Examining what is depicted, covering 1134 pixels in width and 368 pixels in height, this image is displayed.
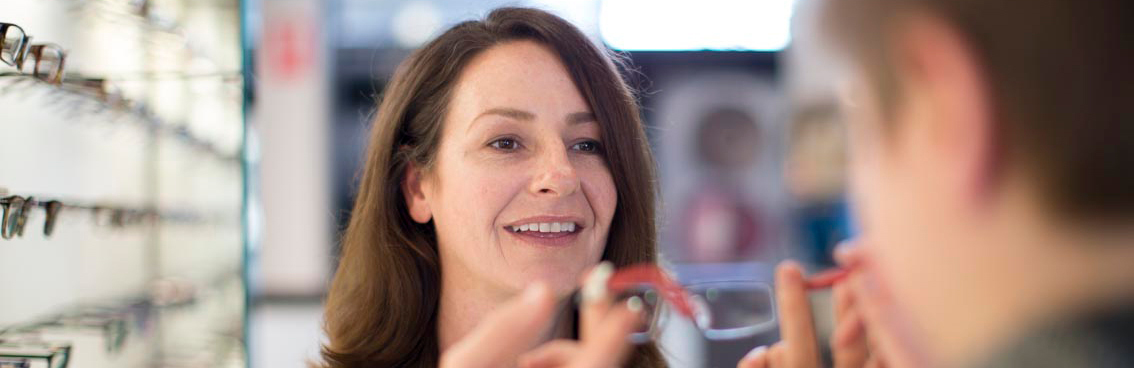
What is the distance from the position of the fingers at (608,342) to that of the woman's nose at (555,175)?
29cm

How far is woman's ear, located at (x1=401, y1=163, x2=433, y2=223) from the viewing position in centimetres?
104

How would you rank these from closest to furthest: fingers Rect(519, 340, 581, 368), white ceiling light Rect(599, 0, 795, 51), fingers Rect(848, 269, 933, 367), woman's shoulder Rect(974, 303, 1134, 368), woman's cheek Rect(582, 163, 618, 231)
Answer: woman's shoulder Rect(974, 303, 1134, 368) < fingers Rect(848, 269, 933, 367) < fingers Rect(519, 340, 581, 368) < woman's cheek Rect(582, 163, 618, 231) < white ceiling light Rect(599, 0, 795, 51)

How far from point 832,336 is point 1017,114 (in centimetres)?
38

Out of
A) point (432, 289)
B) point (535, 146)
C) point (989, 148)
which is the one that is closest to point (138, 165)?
point (432, 289)

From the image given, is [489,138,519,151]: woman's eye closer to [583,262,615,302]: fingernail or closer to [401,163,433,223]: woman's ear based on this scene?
[401,163,433,223]: woman's ear

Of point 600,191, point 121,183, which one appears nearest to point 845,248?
point 600,191

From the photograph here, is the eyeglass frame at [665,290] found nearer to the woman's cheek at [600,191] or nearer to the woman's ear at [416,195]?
the woman's cheek at [600,191]

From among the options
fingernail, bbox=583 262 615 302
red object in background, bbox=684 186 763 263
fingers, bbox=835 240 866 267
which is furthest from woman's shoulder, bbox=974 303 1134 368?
red object in background, bbox=684 186 763 263

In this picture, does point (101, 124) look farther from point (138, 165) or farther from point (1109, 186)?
point (1109, 186)

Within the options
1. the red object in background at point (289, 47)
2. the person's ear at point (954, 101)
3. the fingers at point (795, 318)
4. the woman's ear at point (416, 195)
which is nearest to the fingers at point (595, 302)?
the fingers at point (795, 318)

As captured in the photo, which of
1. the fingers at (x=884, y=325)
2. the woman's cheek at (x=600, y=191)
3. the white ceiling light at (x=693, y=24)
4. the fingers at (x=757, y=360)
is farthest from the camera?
the white ceiling light at (x=693, y=24)

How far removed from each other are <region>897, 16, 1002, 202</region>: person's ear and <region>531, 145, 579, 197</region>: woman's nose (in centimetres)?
47

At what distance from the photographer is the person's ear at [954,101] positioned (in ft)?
1.49

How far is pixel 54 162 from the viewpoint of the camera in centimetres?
119
